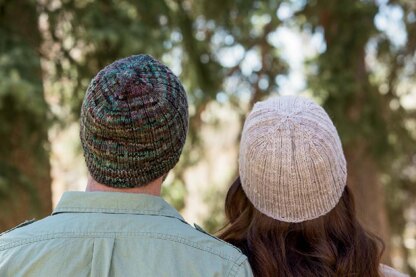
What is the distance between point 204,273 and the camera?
1548 millimetres

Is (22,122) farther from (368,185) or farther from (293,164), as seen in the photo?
(368,185)

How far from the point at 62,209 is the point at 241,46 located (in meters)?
6.37

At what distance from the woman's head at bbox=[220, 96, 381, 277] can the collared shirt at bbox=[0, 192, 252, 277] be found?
0.54m

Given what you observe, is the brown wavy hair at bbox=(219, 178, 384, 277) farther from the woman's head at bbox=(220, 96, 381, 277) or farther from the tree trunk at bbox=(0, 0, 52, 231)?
the tree trunk at bbox=(0, 0, 52, 231)

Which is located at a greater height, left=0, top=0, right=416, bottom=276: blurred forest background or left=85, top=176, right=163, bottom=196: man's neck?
left=85, top=176, right=163, bottom=196: man's neck

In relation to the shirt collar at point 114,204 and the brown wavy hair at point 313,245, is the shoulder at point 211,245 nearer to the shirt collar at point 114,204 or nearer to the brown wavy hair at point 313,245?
the shirt collar at point 114,204

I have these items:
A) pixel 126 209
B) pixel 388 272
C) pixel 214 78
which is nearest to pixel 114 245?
pixel 126 209

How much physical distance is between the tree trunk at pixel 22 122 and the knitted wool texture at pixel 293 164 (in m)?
2.77

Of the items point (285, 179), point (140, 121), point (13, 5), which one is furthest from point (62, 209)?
point (13, 5)

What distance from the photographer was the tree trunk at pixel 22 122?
4.82 meters

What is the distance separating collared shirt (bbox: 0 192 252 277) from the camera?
1540 mm

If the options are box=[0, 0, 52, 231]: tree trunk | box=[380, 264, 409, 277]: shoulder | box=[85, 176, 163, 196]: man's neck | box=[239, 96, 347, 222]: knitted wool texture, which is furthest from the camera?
box=[0, 0, 52, 231]: tree trunk

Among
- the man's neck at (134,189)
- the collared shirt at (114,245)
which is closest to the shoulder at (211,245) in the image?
the collared shirt at (114,245)

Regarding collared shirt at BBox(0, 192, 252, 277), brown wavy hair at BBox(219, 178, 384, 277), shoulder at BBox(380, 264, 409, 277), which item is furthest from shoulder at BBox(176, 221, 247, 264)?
shoulder at BBox(380, 264, 409, 277)
